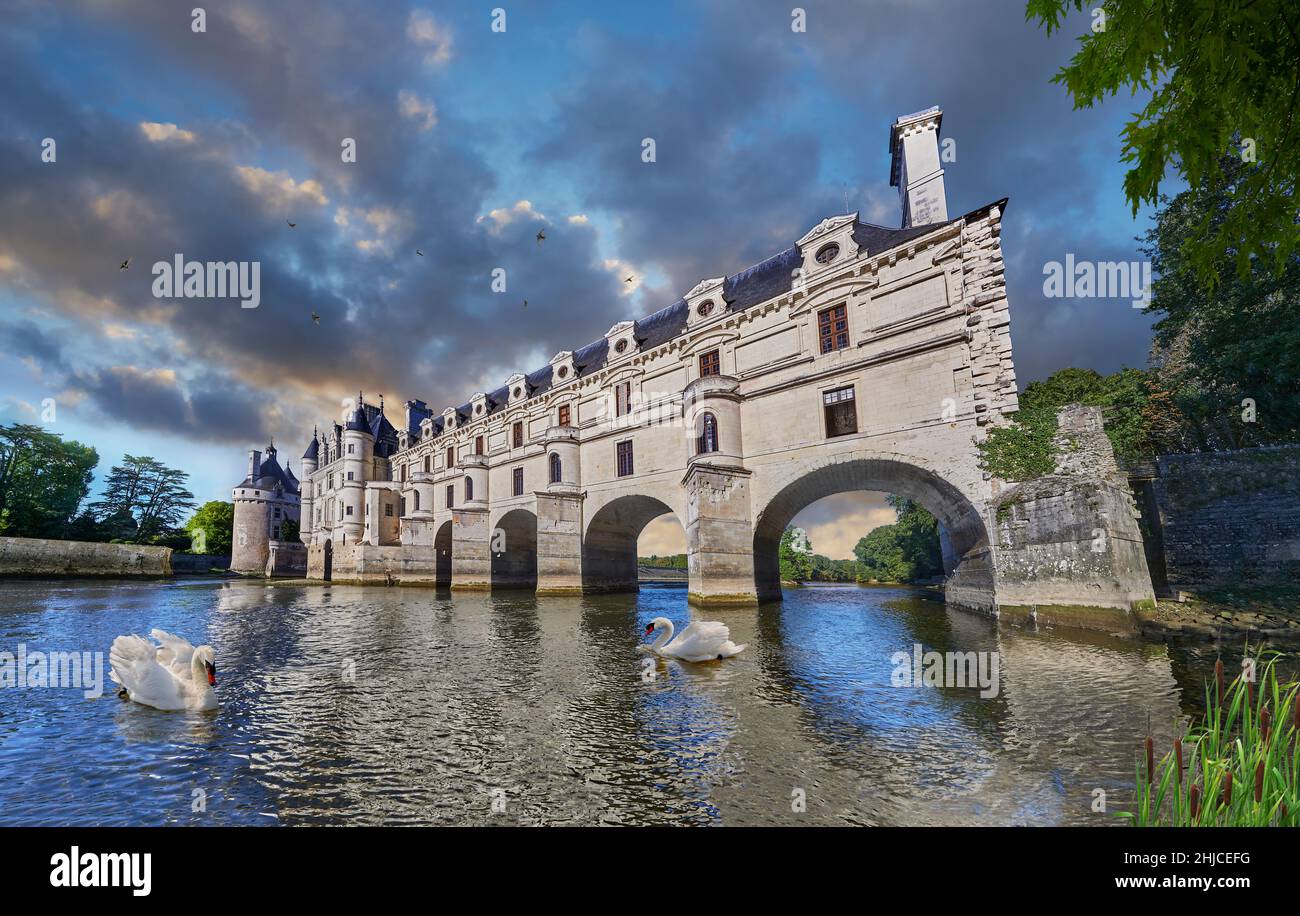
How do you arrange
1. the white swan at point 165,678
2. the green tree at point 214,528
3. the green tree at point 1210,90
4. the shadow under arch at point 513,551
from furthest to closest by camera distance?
the green tree at point 214,528 < the shadow under arch at point 513,551 < the white swan at point 165,678 < the green tree at point 1210,90

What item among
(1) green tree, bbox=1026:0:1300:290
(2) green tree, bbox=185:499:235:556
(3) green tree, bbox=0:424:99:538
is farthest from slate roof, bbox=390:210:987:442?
(2) green tree, bbox=185:499:235:556

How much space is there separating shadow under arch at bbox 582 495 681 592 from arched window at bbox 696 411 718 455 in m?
4.80

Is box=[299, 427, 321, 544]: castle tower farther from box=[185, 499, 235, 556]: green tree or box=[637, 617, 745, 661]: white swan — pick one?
box=[637, 617, 745, 661]: white swan

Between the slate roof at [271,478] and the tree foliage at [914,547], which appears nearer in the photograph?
the tree foliage at [914,547]

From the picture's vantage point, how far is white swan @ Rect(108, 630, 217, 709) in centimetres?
A: 598

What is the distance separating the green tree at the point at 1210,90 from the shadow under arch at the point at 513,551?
29.8m

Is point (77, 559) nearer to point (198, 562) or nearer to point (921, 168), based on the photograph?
point (198, 562)

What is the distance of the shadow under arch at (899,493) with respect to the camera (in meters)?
15.1

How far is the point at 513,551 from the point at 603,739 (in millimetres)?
29517

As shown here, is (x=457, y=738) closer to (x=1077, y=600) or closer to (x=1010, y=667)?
(x=1010, y=667)

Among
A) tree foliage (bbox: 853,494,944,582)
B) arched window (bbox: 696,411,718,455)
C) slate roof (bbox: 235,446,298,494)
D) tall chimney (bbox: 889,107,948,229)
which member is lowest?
tree foliage (bbox: 853,494,944,582)

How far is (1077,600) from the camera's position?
35.6 ft

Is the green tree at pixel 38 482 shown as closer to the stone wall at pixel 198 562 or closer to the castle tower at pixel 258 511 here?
the stone wall at pixel 198 562

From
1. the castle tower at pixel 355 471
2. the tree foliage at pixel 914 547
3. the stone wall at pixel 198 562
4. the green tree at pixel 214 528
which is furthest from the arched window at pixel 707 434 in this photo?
the green tree at pixel 214 528
